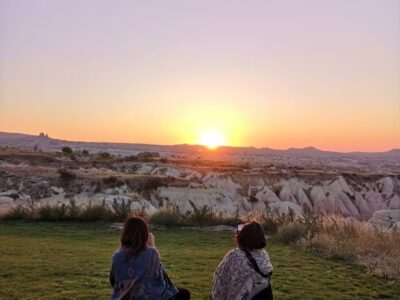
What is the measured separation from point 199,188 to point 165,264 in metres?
28.3


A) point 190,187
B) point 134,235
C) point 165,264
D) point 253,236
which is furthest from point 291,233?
point 190,187

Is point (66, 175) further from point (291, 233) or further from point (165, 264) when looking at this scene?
point (165, 264)

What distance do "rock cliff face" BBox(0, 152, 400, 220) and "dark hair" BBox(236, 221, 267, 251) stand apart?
16.2 meters

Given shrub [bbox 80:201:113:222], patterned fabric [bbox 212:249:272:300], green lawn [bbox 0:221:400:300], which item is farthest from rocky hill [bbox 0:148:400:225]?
patterned fabric [bbox 212:249:272:300]

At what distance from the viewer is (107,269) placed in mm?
10523

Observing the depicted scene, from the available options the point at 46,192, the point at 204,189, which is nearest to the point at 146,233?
the point at 46,192

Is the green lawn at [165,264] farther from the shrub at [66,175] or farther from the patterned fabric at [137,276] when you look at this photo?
the shrub at [66,175]

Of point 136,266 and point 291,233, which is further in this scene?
point 291,233

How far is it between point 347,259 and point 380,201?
1677 inches

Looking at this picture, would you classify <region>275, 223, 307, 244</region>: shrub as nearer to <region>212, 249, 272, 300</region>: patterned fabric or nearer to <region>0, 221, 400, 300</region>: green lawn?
<region>0, 221, 400, 300</region>: green lawn

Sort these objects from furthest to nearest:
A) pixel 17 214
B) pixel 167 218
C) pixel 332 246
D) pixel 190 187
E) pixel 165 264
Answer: pixel 190 187 → pixel 17 214 → pixel 167 218 → pixel 332 246 → pixel 165 264

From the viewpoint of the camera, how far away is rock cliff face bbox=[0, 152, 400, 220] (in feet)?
114

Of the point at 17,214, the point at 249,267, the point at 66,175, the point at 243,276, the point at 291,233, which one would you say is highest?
the point at 249,267

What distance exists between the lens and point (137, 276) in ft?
17.3
